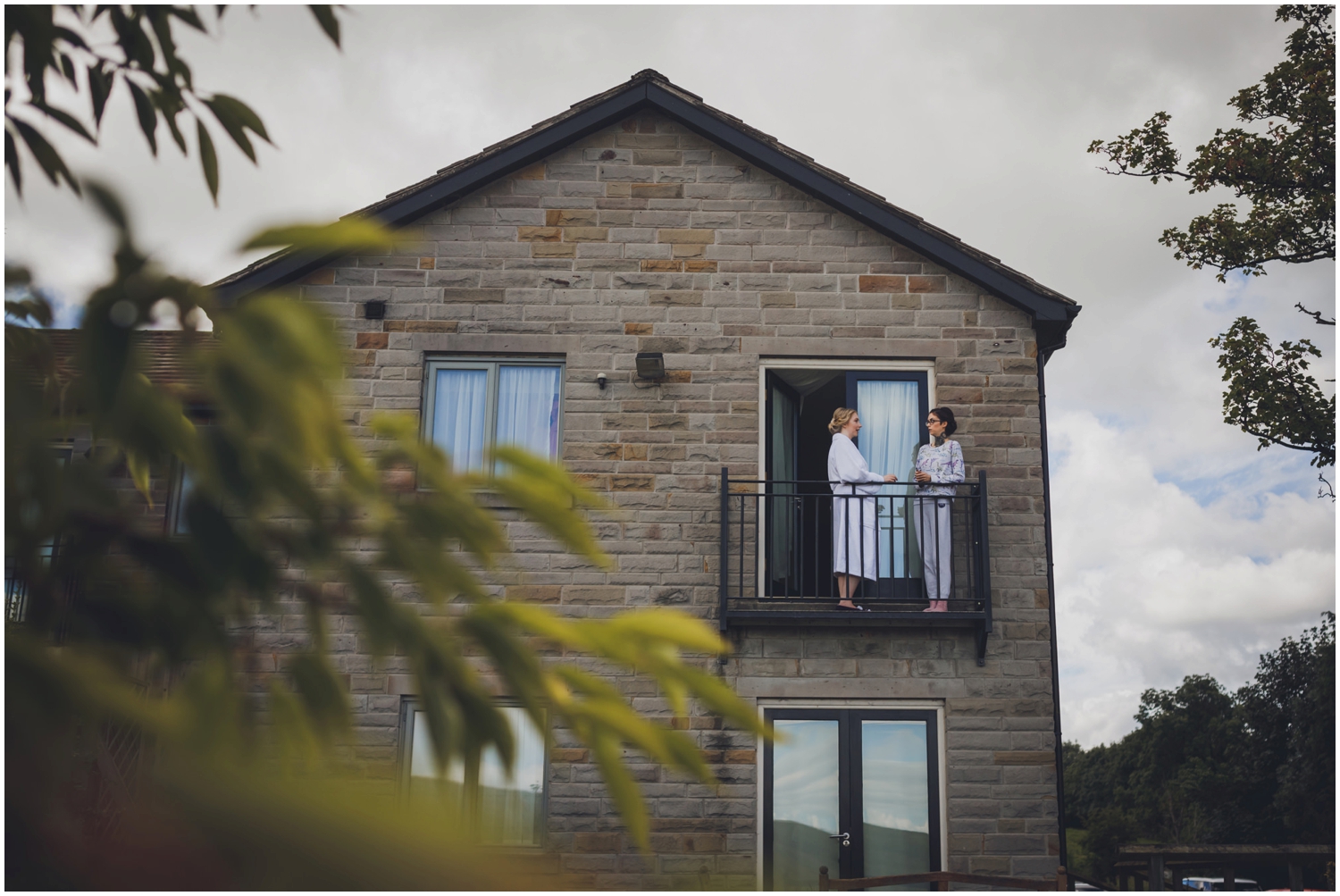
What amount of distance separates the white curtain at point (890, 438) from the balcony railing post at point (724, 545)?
129cm

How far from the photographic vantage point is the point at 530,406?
8.74m

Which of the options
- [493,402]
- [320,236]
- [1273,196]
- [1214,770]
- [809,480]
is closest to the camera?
[320,236]

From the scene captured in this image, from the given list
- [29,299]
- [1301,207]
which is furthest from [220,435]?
[1301,207]

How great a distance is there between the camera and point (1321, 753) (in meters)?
22.6

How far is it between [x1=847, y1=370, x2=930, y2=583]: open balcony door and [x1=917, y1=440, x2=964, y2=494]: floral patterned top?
9.6 inches

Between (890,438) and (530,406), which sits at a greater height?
(530,406)

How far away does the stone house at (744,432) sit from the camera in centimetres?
782

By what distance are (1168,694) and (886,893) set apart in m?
32.9

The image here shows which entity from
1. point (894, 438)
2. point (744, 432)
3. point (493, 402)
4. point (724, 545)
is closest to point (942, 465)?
point (894, 438)

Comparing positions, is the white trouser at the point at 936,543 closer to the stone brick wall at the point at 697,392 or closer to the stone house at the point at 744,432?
the stone house at the point at 744,432

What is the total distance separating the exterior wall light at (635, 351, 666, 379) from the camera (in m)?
8.48

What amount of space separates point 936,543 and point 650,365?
8.72ft

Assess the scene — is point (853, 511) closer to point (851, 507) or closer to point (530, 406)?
point (851, 507)

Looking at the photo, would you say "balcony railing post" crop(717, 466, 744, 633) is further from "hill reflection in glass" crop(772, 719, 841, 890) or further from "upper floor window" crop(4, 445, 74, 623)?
"upper floor window" crop(4, 445, 74, 623)
